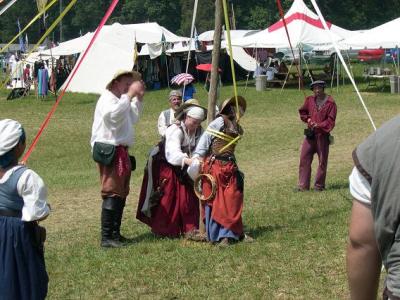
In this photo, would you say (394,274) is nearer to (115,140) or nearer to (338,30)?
(115,140)

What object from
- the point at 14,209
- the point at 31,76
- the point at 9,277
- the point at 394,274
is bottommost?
the point at 31,76

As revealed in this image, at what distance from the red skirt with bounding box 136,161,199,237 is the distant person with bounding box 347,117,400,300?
16.2 feet

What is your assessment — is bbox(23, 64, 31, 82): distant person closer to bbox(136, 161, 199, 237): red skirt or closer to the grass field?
the grass field

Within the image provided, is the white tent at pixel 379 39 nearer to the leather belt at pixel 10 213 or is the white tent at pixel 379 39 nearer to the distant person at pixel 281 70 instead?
the distant person at pixel 281 70

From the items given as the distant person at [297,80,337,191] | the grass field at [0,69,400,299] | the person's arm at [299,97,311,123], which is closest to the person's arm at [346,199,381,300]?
the grass field at [0,69,400,299]

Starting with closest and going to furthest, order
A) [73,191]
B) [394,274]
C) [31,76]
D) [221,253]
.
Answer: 1. [394,274]
2. [221,253]
3. [73,191]
4. [31,76]

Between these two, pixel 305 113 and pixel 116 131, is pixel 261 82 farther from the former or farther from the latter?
pixel 116 131

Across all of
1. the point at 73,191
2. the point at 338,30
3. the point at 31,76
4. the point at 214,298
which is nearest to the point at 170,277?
the point at 214,298

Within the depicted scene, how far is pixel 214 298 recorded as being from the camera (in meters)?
5.36

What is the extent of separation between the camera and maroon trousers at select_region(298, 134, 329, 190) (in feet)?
32.9

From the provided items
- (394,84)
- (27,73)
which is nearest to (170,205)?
(394,84)

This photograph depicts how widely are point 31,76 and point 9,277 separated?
29095 millimetres

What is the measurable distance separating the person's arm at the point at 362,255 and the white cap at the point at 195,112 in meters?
4.65

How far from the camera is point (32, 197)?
4246 mm
